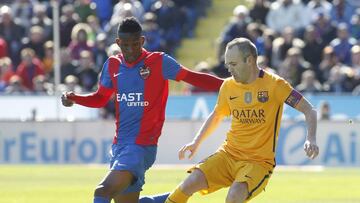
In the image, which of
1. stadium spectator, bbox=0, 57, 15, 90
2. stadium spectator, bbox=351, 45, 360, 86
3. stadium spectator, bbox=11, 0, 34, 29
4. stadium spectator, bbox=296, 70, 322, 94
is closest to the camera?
stadium spectator, bbox=296, 70, 322, 94

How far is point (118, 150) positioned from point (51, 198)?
534 cm

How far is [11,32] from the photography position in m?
27.4

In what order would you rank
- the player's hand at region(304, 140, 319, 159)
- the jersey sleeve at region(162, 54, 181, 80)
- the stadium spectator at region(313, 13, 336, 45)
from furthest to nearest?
1. the stadium spectator at region(313, 13, 336, 45)
2. the jersey sleeve at region(162, 54, 181, 80)
3. the player's hand at region(304, 140, 319, 159)

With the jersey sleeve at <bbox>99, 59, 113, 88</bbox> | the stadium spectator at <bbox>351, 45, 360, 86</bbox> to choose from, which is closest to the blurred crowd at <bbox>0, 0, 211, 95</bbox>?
the stadium spectator at <bbox>351, 45, 360, 86</bbox>

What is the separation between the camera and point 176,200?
9.70m

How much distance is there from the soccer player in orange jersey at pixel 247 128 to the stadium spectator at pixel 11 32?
58.1ft

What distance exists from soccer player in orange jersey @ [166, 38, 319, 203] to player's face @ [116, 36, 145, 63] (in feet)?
2.71

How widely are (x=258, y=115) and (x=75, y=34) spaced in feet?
55.2

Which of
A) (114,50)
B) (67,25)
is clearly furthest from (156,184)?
(67,25)

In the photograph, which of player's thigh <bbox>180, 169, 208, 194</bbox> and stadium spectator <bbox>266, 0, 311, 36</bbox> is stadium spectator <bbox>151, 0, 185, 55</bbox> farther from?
player's thigh <bbox>180, 169, 208, 194</bbox>

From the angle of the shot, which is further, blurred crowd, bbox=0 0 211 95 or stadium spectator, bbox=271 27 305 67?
blurred crowd, bbox=0 0 211 95

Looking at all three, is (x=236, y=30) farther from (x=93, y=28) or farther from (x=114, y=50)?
(x=114, y=50)

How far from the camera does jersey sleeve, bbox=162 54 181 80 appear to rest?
10.2 meters

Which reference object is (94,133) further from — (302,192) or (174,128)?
(302,192)
